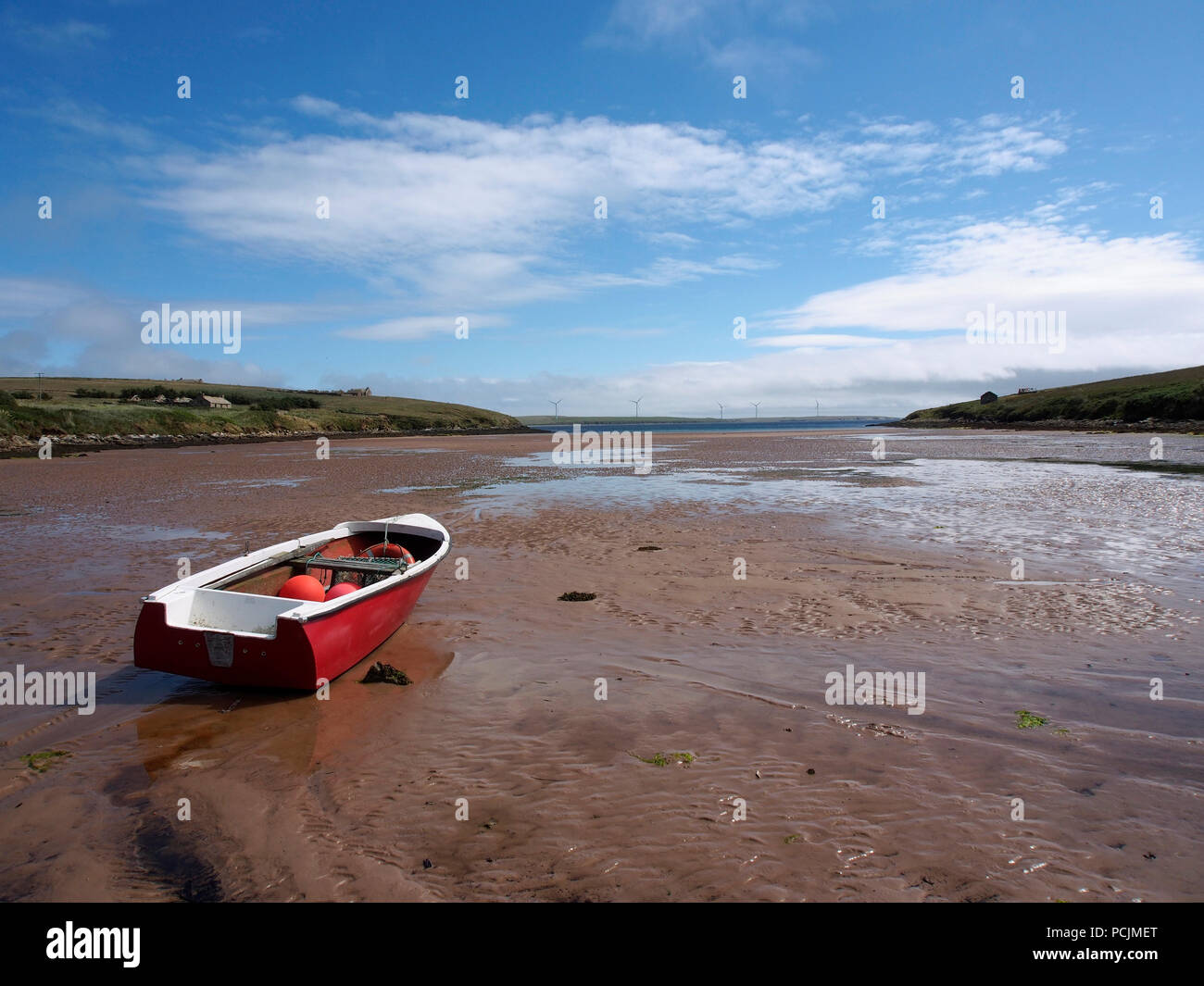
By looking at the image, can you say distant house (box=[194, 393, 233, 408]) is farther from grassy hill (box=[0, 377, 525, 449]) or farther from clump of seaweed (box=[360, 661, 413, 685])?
clump of seaweed (box=[360, 661, 413, 685])

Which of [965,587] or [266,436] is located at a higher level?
[266,436]

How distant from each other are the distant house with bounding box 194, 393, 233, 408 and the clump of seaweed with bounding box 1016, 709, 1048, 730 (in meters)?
87.2

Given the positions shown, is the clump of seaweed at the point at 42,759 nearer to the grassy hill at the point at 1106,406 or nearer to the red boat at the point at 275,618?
the red boat at the point at 275,618

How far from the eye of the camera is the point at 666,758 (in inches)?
213

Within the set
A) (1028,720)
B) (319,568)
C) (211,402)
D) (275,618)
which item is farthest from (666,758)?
(211,402)

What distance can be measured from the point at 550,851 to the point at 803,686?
3497 mm

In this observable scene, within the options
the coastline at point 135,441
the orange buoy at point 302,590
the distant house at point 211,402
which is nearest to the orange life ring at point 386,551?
the orange buoy at point 302,590

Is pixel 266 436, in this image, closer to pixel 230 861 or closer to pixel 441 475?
pixel 441 475

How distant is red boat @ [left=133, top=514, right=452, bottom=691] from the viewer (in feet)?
21.2

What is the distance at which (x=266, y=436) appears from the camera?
63531mm
